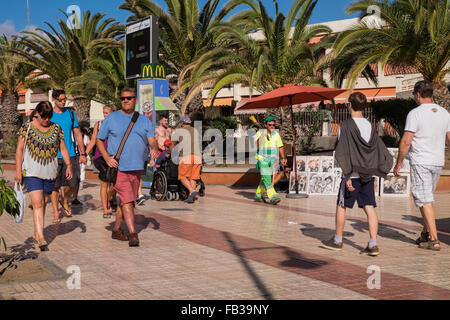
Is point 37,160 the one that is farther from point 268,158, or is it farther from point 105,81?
point 105,81

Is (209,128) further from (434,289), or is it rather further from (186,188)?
(434,289)

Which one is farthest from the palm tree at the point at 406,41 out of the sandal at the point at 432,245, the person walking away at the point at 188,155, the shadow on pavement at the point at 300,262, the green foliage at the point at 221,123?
the shadow on pavement at the point at 300,262

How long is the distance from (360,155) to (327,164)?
6.99 metres

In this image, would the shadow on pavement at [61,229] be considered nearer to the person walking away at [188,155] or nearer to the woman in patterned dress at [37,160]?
the woman in patterned dress at [37,160]

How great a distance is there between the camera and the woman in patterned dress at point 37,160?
6680 millimetres

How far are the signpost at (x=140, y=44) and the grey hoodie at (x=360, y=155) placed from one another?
9063mm

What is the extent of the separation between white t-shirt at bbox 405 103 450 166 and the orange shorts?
5.73 metres

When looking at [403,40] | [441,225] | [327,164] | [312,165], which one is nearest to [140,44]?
[312,165]

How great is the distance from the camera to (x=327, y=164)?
13.6 metres

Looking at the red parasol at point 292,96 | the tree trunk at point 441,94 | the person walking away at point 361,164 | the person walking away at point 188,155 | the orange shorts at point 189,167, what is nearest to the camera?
the person walking away at point 361,164

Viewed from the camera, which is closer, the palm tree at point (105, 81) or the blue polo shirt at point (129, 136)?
the blue polo shirt at point (129, 136)

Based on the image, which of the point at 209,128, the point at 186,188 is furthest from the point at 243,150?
the point at 186,188

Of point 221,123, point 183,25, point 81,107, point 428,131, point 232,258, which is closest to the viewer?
point 232,258
